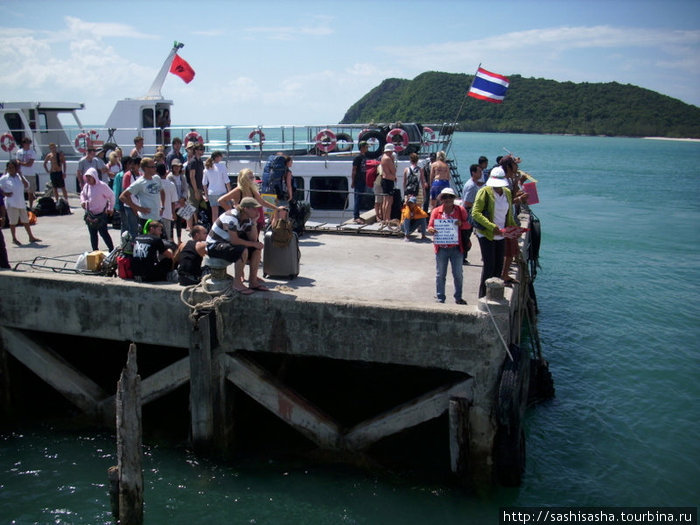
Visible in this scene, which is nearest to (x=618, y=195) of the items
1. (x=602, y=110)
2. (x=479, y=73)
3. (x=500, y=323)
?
(x=479, y=73)

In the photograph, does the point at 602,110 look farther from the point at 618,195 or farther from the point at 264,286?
the point at 264,286

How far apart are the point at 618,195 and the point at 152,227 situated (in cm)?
4673

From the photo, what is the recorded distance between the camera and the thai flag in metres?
17.5

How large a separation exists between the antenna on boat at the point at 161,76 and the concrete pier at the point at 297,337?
46.8 feet

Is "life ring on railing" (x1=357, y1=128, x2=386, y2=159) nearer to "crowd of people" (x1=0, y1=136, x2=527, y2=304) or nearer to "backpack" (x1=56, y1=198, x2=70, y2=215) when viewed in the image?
"crowd of people" (x1=0, y1=136, x2=527, y2=304)

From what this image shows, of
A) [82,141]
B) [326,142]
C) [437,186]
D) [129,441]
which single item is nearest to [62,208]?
[82,141]

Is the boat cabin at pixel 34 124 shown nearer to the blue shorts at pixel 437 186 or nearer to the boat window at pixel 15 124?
the boat window at pixel 15 124

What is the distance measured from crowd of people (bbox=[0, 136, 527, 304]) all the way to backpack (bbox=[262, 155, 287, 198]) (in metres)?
0.05

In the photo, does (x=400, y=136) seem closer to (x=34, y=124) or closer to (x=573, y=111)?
(x=34, y=124)

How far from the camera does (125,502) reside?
709 centimetres

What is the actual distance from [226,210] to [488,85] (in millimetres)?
10162

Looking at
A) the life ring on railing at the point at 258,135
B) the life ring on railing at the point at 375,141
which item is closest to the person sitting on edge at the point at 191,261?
the life ring on railing at the point at 375,141

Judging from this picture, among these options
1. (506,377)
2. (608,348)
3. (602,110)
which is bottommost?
(608,348)

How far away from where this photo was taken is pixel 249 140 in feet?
65.0
